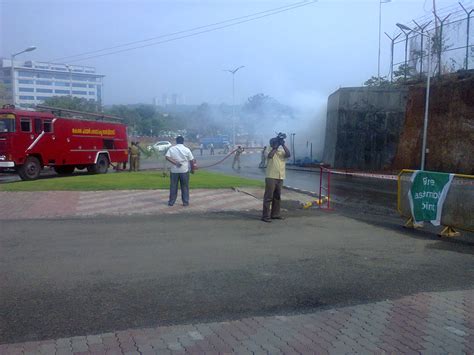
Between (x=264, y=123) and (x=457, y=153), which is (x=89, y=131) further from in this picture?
(x=264, y=123)

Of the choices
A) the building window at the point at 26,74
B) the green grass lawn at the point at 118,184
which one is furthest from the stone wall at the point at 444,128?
the building window at the point at 26,74

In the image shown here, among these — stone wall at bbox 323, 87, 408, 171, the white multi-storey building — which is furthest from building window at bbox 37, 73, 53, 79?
stone wall at bbox 323, 87, 408, 171

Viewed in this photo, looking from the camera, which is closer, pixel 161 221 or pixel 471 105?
pixel 161 221

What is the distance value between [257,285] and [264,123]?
3669 centimetres

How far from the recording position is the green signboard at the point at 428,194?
835 centimetres

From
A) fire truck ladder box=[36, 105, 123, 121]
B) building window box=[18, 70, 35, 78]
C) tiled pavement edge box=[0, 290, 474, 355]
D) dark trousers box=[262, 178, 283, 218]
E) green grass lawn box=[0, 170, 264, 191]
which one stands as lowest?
tiled pavement edge box=[0, 290, 474, 355]

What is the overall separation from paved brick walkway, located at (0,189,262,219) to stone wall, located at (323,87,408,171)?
52.8 ft

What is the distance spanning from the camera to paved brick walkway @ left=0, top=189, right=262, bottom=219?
385 inches

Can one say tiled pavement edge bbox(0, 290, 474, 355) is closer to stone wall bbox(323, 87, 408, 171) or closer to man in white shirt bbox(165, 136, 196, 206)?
man in white shirt bbox(165, 136, 196, 206)

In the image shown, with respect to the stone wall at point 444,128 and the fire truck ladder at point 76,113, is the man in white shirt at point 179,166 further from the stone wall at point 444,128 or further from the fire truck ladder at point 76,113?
the stone wall at point 444,128

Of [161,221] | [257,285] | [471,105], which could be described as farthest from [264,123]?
[257,285]

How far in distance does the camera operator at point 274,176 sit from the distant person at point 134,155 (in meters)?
14.7

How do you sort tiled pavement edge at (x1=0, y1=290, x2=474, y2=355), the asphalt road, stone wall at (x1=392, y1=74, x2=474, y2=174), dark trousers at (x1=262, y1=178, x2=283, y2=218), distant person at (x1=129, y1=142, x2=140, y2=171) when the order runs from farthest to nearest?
1. distant person at (x1=129, y1=142, x2=140, y2=171)
2. stone wall at (x1=392, y1=74, x2=474, y2=174)
3. dark trousers at (x1=262, y1=178, x2=283, y2=218)
4. the asphalt road
5. tiled pavement edge at (x1=0, y1=290, x2=474, y2=355)

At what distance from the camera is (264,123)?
4119 centimetres
